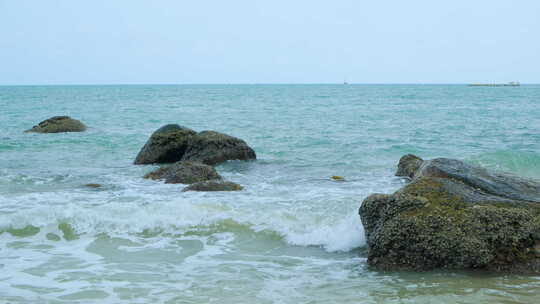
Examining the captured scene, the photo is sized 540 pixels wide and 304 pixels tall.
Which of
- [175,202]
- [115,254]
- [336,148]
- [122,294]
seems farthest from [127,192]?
[336,148]

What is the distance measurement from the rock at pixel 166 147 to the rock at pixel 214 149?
470 millimetres

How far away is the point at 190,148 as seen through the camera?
46.8 ft

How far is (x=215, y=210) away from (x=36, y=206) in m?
3.05

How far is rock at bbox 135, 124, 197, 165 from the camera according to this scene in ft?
47.4

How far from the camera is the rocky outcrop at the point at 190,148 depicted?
14055mm

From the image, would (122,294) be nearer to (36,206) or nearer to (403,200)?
(403,200)

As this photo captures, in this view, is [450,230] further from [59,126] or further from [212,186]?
[59,126]

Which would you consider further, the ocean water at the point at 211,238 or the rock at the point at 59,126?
the rock at the point at 59,126

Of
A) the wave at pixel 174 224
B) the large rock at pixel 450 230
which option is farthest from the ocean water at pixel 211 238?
the large rock at pixel 450 230

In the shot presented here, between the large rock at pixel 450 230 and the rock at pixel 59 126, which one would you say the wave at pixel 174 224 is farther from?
the rock at pixel 59 126

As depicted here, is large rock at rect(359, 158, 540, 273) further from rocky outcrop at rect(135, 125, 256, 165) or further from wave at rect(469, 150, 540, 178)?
wave at rect(469, 150, 540, 178)

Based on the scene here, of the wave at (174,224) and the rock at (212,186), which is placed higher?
the rock at (212,186)

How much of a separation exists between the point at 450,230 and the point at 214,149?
29.7ft

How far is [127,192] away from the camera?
10.3m
